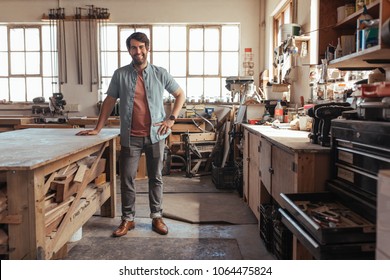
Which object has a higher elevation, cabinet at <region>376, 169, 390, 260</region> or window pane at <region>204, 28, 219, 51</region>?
window pane at <region>204, 28, 219, 51</region>

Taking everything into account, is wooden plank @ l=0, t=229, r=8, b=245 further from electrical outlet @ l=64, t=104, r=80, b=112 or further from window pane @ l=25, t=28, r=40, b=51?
window pane @ l=25, t=28, r=40, b=51

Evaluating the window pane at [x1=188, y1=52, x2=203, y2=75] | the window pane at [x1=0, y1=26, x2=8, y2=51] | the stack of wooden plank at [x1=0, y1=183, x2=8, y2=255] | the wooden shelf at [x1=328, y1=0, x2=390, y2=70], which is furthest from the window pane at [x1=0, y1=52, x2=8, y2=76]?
the wooden shelf at [x1=328, y1=0, x2=390, y2=70]

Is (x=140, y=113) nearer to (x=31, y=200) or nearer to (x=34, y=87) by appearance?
(x=31, y=200)

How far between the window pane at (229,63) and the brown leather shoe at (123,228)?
4111 mm

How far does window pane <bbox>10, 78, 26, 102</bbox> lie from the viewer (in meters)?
6.76

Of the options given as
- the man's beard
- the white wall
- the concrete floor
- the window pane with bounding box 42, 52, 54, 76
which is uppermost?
the white wall

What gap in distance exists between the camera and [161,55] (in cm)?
666

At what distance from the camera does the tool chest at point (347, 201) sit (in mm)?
1297

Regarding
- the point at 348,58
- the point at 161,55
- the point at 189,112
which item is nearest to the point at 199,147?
the point at 189,112

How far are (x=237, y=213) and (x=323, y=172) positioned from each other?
190 cm

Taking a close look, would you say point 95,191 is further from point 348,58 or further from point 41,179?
point 348,58

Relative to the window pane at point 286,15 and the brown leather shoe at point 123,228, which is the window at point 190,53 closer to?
the window pane at point 286,15

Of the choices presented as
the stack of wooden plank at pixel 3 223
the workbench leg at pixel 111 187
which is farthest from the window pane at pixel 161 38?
the stack of wooden plank at pixel 3 223
